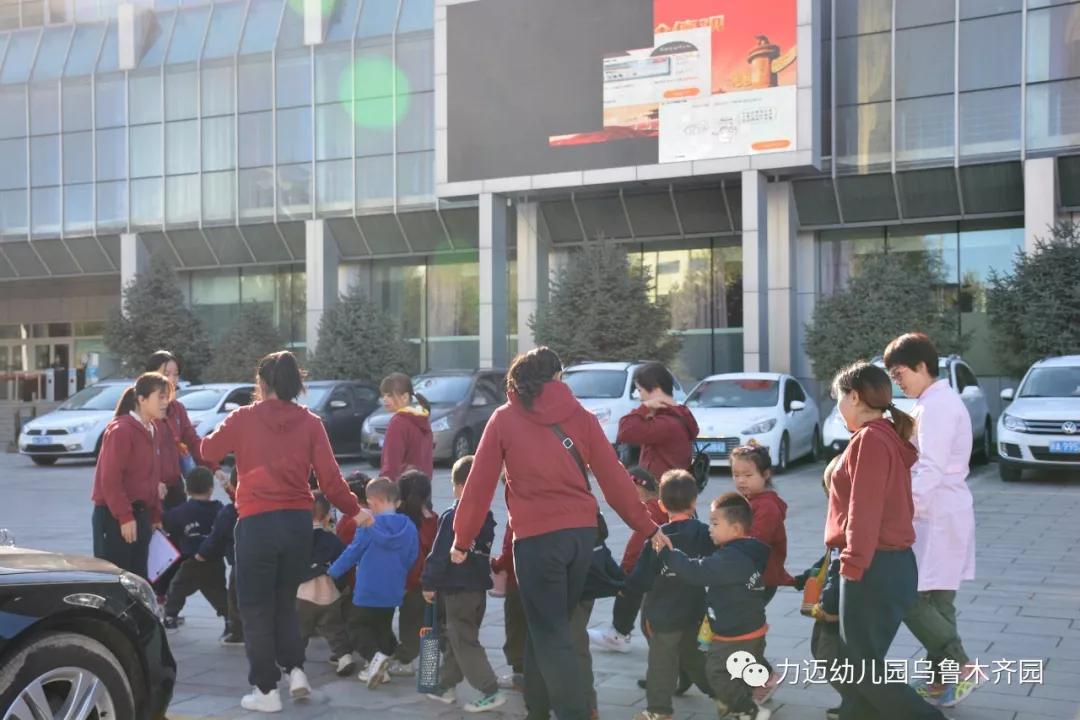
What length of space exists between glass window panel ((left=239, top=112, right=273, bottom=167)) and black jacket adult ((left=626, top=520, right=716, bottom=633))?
29885 millimetres

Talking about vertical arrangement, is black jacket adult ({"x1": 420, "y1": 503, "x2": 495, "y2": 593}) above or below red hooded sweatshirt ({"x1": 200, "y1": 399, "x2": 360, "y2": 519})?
below

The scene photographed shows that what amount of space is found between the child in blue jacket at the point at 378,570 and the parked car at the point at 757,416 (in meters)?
10.5

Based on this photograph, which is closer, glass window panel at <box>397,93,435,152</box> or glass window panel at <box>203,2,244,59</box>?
glass window panel at <box>397,93,435,152</box>

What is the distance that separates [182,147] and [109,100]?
3112 millimetres

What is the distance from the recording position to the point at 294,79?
108 ft

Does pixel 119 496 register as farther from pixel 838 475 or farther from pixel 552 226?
pixel 552 226

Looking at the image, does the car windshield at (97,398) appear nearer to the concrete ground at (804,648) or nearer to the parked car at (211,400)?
the parked car at (211,400)

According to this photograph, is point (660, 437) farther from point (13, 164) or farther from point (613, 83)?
point (13, 164)

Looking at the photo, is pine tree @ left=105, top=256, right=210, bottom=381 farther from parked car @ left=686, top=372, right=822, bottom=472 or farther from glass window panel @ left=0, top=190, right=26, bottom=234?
parked car @ left=686, top=372, right=822, bottom=472

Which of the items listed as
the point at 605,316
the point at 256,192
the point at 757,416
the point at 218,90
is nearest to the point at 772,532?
the point at 757,416

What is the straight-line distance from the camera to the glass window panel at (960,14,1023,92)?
80.4ft

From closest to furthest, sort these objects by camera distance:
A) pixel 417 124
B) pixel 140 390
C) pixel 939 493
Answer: pixel 939 493 → pixel 140 390 → pixel 417 124

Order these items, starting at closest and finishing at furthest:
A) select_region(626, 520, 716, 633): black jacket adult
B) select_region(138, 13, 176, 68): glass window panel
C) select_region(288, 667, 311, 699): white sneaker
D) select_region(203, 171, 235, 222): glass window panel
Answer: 1. select_region(626, 520, 716, 633): black jacket adult
2. select_region(288, 667, 311, 699): white sneaker
3. select_region(203, 171, 235, 222): glass window panel
4. select_region(138, 13, 176, 68): glass window panel

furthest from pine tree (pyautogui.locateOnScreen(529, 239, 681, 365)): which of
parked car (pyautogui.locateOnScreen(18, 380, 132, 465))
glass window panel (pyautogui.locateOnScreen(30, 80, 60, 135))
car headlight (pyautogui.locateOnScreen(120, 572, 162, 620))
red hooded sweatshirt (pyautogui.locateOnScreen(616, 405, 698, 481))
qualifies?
car headlight (pyautogui.locateOnScreen(120, 572, 162, 620))
